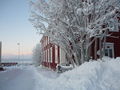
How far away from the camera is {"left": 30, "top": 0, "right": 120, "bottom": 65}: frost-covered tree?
32.9 feet

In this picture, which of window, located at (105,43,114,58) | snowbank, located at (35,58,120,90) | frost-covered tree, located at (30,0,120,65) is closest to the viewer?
snowbank, located at (35,58,120,90)

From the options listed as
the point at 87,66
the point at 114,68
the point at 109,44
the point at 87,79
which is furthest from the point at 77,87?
the point at 109,44

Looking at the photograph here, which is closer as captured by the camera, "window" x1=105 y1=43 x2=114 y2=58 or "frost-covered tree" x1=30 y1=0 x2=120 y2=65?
"frost-covered tree" x1=30 y1=0 x2=120 y2=65

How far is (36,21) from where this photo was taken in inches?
452

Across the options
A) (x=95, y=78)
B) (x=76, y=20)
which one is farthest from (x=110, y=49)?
(x=95, y=78)

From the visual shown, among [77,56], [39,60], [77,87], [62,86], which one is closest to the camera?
A: [77,87]

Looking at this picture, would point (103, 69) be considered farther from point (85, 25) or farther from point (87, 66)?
point (85, 25)

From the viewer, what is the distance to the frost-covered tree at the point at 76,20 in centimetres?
1004

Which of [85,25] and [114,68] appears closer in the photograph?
[114,68]

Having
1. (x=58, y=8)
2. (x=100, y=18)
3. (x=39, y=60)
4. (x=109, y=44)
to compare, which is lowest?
(x=39, y=60)

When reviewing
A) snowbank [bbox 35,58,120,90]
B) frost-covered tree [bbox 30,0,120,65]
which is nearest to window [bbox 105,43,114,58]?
frost-covered tree [bbox 30,0,120,65]

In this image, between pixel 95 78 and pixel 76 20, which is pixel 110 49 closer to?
pixel 76 20

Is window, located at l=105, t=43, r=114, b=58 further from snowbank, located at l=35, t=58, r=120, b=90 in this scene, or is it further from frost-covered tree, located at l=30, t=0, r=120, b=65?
snowbank, located at l=35, t=58, r=120, b=90

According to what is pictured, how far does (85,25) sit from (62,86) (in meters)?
4.26
